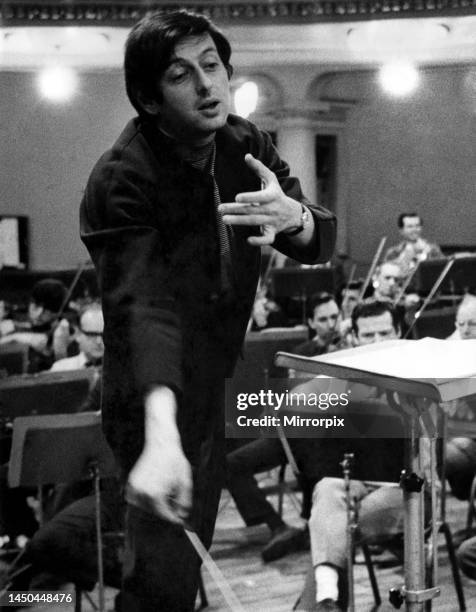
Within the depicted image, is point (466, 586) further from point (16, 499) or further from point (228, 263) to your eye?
point (228, 263)

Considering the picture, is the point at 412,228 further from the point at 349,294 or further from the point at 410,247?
the point at 349,294

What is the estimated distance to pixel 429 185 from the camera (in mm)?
6422

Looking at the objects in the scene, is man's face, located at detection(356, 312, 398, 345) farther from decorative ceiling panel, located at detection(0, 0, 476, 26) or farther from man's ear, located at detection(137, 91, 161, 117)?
man's ear, located at detection(137, 91, 161, 117)

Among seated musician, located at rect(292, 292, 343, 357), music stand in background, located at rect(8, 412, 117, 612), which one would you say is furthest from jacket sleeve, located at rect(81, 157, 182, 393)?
seated musician, located at rect(292, 292, 343, 357)

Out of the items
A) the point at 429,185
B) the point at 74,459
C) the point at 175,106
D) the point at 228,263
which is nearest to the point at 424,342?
the point at 228,263

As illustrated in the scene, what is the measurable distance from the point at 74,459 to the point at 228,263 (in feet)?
3.87

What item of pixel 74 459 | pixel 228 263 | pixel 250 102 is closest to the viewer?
pixel 228 263

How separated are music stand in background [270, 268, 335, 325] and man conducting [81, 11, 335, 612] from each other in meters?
3.14

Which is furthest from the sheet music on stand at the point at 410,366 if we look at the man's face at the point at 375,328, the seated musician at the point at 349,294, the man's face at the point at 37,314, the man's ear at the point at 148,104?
the seated musician at the point at 349,294

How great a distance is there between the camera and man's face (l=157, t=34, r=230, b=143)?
125 cm

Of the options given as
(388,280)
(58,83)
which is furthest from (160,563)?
(388,280)

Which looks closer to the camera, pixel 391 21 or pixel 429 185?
pixel 391 21

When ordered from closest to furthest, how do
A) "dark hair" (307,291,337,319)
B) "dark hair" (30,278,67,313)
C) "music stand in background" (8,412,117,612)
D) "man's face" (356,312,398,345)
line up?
1. "music stand in background" (8,412,117,612)
2. "man's face" (356,312,398,345)
3. "dark hair" (30,278,67,313)
4. "dark hair" (307,291,337,319)

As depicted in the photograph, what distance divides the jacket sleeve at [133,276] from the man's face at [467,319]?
2134mm
